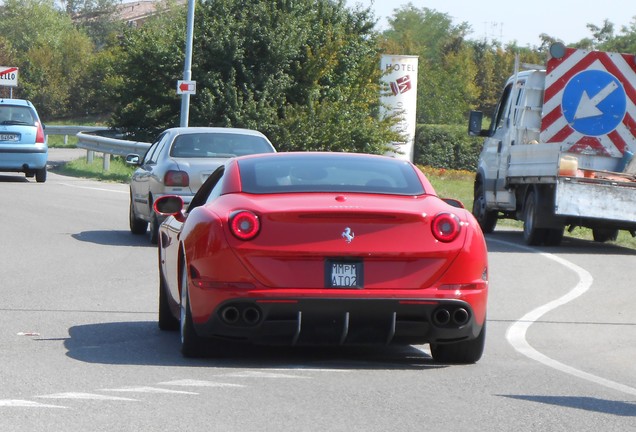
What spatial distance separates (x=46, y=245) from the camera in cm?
1636

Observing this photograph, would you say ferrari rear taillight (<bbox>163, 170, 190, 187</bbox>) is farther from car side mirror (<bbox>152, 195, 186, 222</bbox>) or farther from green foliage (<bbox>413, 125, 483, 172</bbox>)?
green foliage (<bbox>413, 125, 483, 172</bbox>)

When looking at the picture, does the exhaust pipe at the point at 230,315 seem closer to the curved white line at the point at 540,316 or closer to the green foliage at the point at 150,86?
the curved white line at the point at 540,316

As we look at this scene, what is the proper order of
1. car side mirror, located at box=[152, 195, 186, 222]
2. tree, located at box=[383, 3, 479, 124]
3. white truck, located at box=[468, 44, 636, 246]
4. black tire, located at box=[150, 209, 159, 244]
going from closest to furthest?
car side mirror, located at box=[152, 195, 186, 222]
black tire, located at box=[150, 209, 159, 244]
white truck, located at box=[468, 44, 636, 246]
tree, located at box=[383, 3, 479, 124]

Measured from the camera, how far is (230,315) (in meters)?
8.11

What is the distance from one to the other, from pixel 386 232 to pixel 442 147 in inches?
2398

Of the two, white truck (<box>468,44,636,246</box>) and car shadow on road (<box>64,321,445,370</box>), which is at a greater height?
white truck (<box>468,44,636,246</box>)

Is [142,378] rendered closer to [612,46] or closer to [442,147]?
[442,147]

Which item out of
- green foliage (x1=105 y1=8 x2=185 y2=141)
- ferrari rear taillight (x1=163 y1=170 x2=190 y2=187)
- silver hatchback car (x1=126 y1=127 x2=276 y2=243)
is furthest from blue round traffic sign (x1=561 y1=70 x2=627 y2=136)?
green foliage (x1=105 y1=8 x2=185 y2=141)

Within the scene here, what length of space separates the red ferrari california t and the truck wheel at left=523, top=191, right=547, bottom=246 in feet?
35.1

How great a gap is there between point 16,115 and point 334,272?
21821 mm

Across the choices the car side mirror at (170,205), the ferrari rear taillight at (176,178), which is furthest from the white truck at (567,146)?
the car side mirror at (170,205)

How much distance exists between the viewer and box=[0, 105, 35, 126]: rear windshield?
93.7ft

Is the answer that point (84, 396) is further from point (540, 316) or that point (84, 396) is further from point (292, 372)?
point (540, 316)

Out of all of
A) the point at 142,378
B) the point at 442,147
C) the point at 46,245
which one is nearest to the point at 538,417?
the point at 142,378
